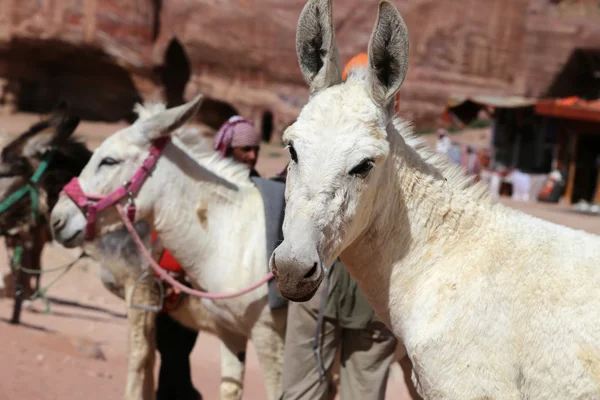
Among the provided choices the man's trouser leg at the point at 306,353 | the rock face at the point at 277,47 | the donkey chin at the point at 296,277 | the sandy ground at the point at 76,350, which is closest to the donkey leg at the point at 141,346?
the sandy ground at the point at 76,350

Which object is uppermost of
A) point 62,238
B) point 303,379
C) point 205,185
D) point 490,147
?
point 205,185

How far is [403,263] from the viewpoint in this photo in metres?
2.95

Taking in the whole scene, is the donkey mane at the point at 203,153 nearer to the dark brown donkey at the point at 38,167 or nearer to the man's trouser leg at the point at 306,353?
the man's trouser leg at the point at 306,353

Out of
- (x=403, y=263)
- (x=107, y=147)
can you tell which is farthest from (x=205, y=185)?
(x=403, y=263)

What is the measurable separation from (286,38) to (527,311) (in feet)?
90.8

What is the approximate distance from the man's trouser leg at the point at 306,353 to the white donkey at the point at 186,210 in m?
0.62

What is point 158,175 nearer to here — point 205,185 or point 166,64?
point 205,185

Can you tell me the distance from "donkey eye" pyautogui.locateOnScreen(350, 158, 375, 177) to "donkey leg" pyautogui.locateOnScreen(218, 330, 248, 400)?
106 inches

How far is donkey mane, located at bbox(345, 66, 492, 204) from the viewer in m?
3.07

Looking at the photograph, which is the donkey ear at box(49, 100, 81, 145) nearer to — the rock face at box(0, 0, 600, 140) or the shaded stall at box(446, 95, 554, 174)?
the shaded stall at box(446, 95, 554, 174)

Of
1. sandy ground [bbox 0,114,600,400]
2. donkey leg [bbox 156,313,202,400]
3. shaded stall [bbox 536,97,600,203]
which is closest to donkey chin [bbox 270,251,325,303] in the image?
donkey leg [bbox 156,313,202,400]

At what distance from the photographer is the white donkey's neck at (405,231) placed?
293 centimetres

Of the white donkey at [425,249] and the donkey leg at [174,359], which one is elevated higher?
the white donkey at [425,249]

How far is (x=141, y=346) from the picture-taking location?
551 centimetres
